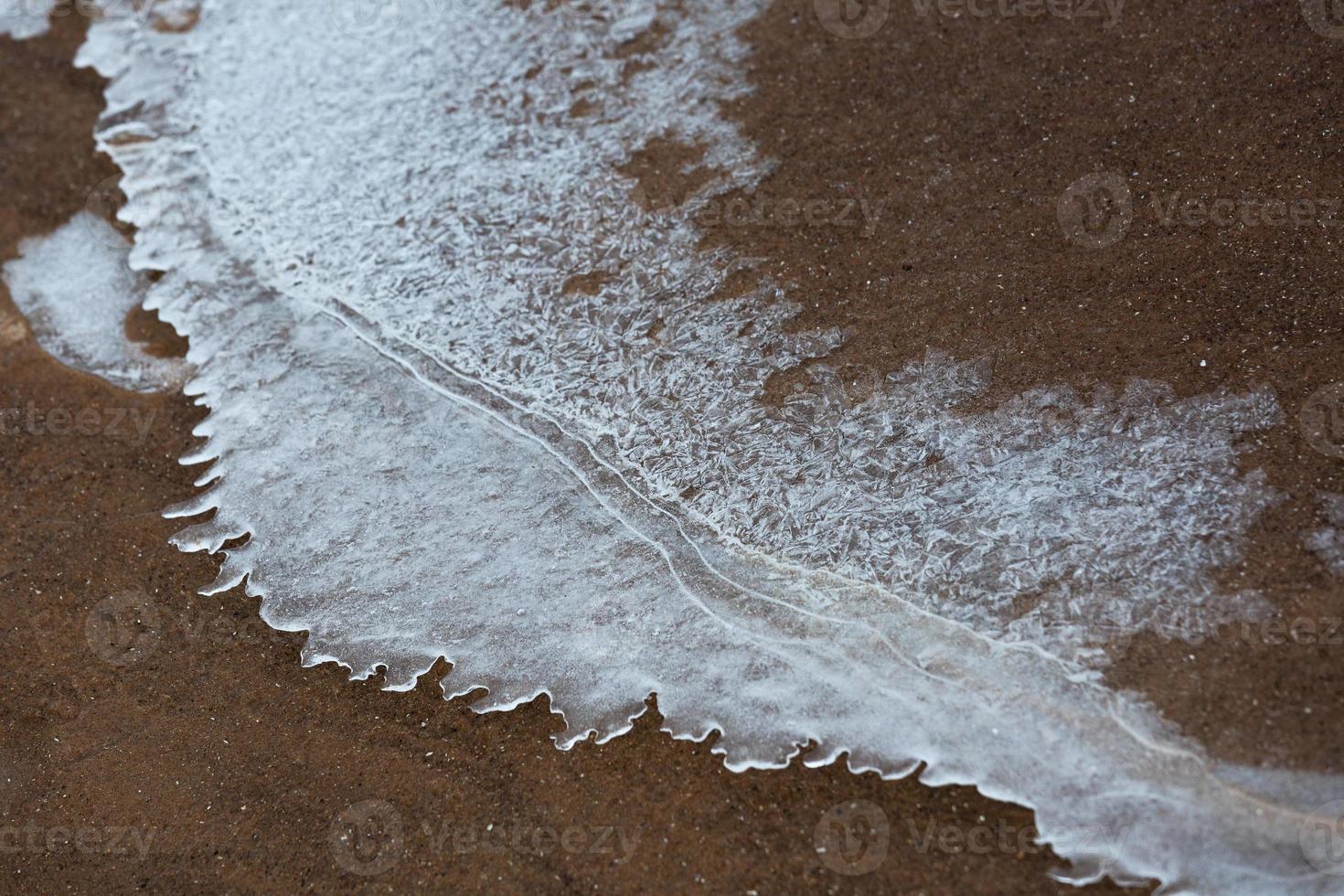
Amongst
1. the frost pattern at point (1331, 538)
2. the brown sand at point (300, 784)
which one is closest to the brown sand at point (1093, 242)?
the frost pattern at point (1331, 538)

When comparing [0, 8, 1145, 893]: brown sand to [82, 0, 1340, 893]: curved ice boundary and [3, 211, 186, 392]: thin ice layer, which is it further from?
[3, 211, 186, 392]: thin ice layer

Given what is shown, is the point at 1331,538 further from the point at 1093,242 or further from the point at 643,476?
the point at 643,476

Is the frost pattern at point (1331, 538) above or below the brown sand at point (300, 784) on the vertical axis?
above

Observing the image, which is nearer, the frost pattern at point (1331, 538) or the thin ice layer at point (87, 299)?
the frost pattern at point (1331, 538)

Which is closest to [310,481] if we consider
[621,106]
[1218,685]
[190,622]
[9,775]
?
[190,622]

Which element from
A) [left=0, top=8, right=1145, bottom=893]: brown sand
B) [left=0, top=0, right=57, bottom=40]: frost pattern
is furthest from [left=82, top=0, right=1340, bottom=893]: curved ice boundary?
[left=0, top=0, right=57, bottom=40]: frost pattern

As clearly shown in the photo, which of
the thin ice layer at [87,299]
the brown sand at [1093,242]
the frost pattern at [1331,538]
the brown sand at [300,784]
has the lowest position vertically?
the brown sand at [300,784]

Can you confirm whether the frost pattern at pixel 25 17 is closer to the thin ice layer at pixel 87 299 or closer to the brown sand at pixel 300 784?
the thin ice layer at pixel 87 299
